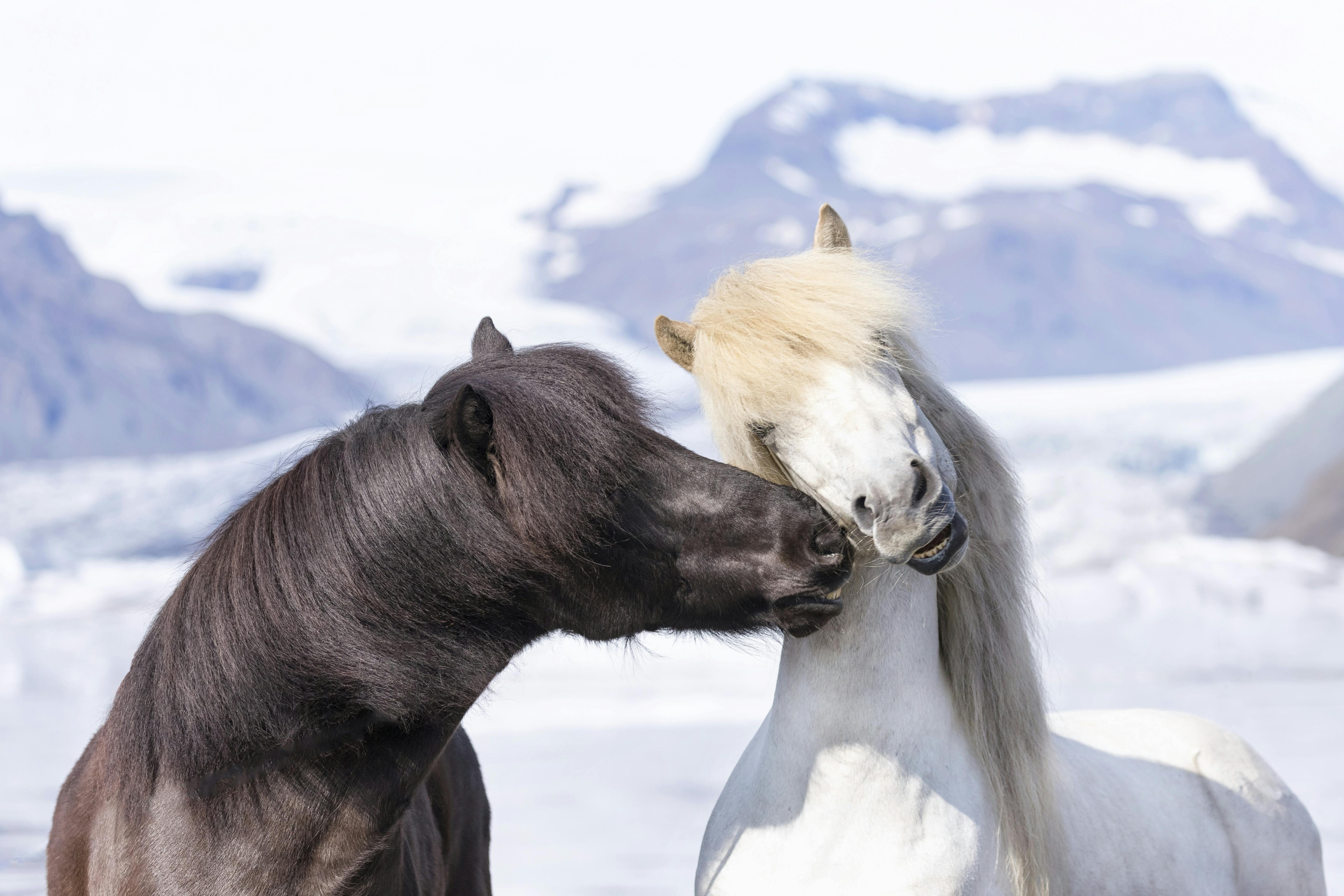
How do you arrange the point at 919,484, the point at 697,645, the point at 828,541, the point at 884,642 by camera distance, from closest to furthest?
the point at 919,484, the point at 828,541, the point at 884,642, the point at 697,645

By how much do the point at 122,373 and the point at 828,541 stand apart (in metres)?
19.2

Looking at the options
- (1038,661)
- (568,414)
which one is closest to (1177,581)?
(1038,661)

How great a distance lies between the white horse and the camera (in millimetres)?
1691

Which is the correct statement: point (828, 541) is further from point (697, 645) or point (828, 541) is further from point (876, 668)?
point (697, 645)

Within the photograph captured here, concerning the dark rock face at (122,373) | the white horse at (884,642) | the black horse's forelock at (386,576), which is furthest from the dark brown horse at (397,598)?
Answer: the dark rock face at (122,373)

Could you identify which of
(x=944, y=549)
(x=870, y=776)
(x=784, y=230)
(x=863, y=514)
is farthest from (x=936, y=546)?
(x=784, y=230)

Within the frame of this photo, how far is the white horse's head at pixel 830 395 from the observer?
5.30 feet

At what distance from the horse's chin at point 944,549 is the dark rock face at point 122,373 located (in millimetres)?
15765

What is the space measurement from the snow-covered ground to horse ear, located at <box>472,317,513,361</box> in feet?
1.22

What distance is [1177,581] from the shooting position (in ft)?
37.3

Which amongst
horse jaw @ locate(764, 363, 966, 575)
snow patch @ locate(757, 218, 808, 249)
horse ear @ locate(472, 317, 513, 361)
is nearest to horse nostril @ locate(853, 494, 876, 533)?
horse jaw @ locate(764, 363, 966, 575)

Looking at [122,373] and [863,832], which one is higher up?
[863,832]

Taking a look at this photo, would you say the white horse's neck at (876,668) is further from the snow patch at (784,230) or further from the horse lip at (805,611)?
the snow patch at (784,230)

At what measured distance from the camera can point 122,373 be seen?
18.5 meters
